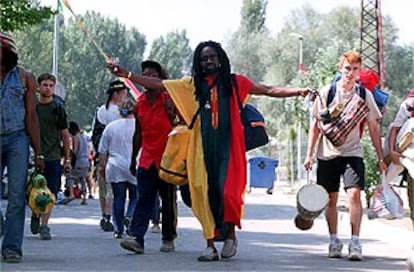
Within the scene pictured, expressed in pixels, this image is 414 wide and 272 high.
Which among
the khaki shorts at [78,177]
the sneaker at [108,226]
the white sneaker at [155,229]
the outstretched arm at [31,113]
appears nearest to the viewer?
the outstretched arm at [31,113]

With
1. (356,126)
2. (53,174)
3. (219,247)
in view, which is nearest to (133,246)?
(219,247)

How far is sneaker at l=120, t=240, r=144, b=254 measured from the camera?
1073 centimetres

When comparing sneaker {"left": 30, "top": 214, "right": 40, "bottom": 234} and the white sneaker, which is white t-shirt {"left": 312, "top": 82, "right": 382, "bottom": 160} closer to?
sneaker {"left": 30, "top": 214, "right": 40, "bottom": 234}

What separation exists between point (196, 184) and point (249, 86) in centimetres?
100

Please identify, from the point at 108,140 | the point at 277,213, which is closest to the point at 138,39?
the point at 277,213

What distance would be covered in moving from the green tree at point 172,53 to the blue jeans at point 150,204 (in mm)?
98092

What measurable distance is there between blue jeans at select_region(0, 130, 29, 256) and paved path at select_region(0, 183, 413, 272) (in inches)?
8.8

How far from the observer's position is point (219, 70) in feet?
33.8

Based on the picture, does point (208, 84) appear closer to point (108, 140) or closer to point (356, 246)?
point (356, 246)

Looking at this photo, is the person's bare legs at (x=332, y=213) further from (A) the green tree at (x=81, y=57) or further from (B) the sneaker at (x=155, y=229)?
(A) the green tree at (x=81, y=57)

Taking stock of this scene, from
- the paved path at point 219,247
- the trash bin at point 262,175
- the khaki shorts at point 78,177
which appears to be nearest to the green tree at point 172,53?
the trash bin at point 262,175

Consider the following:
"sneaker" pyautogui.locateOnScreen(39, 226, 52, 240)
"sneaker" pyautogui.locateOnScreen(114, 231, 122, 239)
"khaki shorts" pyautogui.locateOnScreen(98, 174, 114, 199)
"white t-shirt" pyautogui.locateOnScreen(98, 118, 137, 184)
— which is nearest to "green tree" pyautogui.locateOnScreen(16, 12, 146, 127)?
"khaki shorts" pyautogui.locateOnScreen(98, 174, 114, 199)

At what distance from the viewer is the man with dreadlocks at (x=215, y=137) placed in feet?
33.3

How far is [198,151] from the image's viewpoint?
10281 millimetres
